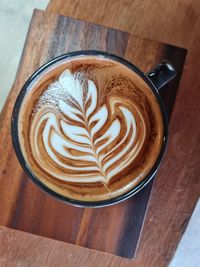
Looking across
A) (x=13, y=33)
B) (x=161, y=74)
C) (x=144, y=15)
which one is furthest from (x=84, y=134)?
(x=13, y=33)

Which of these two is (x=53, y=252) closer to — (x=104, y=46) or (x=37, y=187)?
(x=37, y=187)

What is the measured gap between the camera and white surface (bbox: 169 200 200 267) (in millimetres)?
850

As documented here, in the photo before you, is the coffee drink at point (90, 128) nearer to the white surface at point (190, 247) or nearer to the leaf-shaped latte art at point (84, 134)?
the leaf-shaped latte art at point (84, 134)

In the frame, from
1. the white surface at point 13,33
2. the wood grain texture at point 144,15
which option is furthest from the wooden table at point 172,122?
the white surface at point 13,33

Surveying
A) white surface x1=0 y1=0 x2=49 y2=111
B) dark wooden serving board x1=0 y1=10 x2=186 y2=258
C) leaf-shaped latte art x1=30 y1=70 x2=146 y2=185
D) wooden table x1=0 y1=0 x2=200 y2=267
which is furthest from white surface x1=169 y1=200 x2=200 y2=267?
white surface x1=0 y1=0 x2=49 y2=111

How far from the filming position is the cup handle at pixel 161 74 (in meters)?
0.68

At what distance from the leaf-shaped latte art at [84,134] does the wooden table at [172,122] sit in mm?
174

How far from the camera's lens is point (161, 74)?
2.24 feet

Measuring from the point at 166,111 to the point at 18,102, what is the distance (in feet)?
0.77

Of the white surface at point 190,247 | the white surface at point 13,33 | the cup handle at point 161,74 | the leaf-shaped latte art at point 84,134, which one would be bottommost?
the white surface at point 190,247

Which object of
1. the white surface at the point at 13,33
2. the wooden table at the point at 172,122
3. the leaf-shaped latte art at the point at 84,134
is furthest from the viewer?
the white surface at the point at 13,33

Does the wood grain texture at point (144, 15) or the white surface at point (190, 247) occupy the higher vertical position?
the wood grain texture at point (144, 15)

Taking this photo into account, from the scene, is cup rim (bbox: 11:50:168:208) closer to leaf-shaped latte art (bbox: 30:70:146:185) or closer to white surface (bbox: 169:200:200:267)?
leaf-shaped latte art (bbox: 30:70:146:185)

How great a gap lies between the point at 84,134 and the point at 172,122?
8.6 inches
